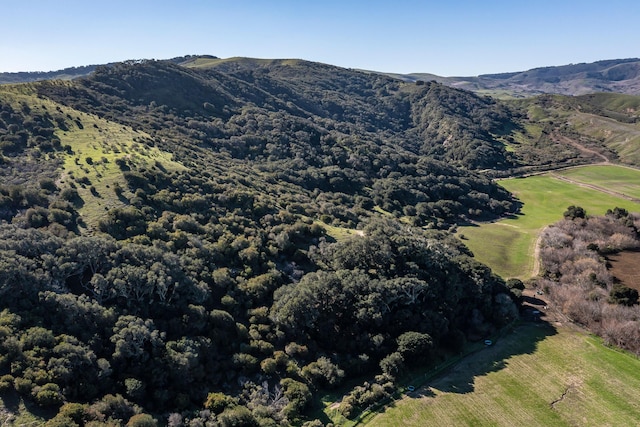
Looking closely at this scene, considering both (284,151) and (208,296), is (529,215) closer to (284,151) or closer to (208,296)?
(284,151)

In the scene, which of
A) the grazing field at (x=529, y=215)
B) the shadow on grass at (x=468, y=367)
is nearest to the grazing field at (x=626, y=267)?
the grazing field at (x=529, y=215)

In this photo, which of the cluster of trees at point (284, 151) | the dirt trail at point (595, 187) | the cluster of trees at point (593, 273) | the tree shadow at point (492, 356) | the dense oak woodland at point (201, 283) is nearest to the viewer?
the dense oak woodland at point (201, 283)

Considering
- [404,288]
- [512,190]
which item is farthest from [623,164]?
[404,288]

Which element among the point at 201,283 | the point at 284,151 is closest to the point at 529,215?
the point at 284,151

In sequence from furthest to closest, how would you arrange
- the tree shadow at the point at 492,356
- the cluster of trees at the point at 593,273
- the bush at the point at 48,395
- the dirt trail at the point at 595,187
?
1. the dirt trail at the point at 595,187
2. the cluster of trees at the point at 593,273
3. the tree shadow at the point at 492,356
4. the bush at the point at 48,395

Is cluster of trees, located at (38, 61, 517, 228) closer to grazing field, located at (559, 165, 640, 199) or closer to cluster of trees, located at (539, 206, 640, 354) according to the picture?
grazing field, located at (559, 165, 640, 199)

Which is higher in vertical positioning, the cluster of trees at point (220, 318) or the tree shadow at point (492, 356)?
the cluster of trees at point (220, 318)

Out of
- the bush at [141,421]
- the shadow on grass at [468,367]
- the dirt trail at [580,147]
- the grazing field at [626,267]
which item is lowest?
the shadow on grass at [468,367]

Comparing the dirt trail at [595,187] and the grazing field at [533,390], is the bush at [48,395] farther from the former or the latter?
the dirt trail at [595,187]
